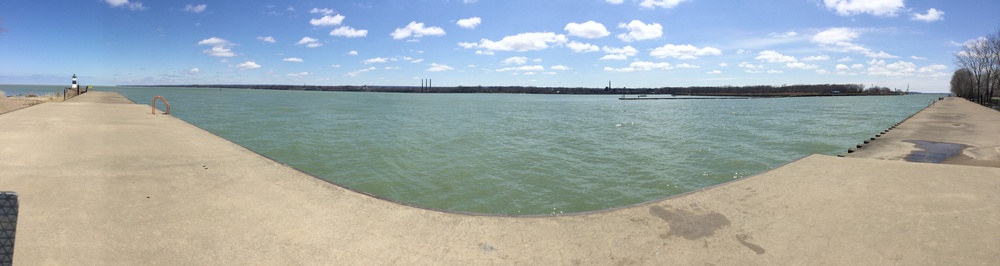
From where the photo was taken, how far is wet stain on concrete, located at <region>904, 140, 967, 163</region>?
1003cm

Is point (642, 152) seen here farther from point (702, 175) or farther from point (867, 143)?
point (867, 143)

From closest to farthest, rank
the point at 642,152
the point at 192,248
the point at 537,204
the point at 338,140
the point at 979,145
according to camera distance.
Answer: the point at 192,248
the point at 537,204
the point at 979,145
the point at 642,152
the point at 338,140

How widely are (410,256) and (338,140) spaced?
15.6 m

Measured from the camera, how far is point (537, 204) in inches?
321

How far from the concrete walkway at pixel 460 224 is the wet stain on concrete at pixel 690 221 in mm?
27

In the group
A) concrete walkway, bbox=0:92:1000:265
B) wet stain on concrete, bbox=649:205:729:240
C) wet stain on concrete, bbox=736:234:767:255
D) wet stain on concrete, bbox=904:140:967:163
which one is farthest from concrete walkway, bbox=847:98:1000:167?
wet stain on concrete, bbox=736:234:767:255

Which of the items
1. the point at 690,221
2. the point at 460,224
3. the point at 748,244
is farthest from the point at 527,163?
the point at 748,244

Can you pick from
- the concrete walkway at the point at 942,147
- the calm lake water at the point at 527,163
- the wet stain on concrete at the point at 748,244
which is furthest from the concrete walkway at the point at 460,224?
the concrete walkway at the point at 942,147

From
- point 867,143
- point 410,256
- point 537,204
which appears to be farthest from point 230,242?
point 867,143

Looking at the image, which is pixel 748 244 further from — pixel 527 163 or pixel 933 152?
pixel 933 152

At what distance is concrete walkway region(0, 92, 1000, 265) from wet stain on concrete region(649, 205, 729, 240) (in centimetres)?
3

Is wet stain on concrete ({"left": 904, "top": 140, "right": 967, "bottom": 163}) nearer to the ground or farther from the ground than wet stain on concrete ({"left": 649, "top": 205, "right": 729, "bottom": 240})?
farther from the ground

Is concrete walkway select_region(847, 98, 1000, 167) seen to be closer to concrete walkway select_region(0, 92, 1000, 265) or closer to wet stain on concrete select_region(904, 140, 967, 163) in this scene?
wet stain on concrete select_region(904, 140, 967, 163)

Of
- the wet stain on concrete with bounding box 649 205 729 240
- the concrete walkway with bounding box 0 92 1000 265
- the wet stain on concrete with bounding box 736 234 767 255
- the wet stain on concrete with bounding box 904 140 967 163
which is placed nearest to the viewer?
the concrete walkway with bounding box 0 92 1000 265
